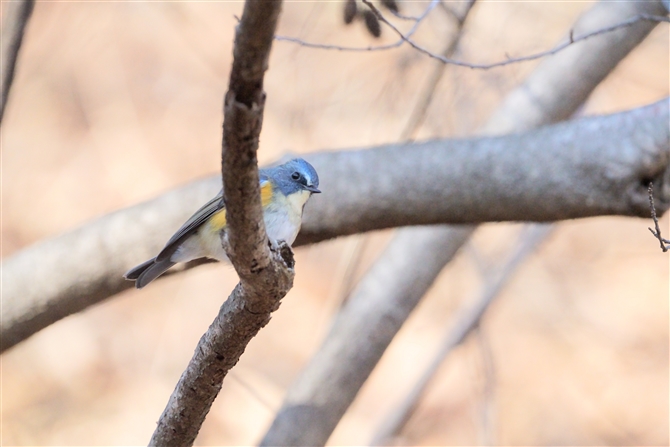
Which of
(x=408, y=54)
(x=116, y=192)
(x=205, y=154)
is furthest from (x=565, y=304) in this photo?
(x=116, y=192)

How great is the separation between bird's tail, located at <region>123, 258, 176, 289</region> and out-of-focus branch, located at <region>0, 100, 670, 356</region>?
0.32 metres

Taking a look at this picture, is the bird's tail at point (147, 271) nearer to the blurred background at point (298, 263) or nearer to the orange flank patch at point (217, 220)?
the orange flank patch at point (217, 220)

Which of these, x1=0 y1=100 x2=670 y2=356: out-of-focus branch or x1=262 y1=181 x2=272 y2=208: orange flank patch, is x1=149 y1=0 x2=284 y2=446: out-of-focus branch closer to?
x1=262 y1=181 x2=272 y2=208: orange flank patch

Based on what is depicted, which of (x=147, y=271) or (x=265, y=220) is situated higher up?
(x=265, y=220)

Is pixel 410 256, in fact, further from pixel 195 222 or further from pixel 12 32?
pixel 12 32

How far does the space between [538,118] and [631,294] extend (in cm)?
412

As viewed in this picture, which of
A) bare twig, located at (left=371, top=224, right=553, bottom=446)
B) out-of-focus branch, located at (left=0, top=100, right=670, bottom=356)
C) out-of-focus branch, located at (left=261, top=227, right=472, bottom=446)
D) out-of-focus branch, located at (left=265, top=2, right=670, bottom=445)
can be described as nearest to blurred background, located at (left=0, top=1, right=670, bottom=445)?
bare twig, located at (left=371, top=224, right=553, bottom=446)

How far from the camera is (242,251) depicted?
75.2 inches

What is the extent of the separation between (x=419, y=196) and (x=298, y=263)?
440 cm

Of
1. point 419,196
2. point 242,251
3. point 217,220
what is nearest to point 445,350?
point 419,196

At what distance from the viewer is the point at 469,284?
805 centimetres

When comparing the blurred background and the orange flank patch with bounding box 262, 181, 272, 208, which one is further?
the blurred background

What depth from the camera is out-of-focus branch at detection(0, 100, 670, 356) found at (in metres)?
3.51

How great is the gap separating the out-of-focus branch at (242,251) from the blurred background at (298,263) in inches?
175
